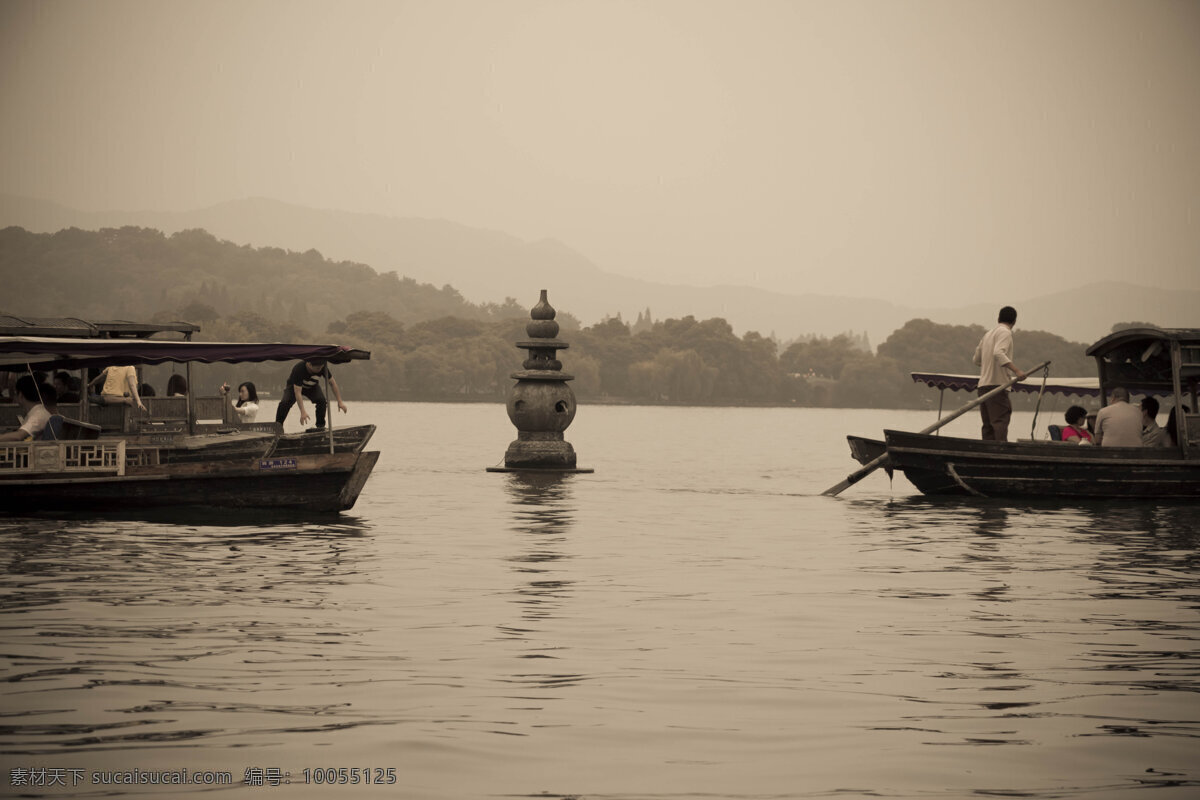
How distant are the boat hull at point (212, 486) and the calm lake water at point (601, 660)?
0.43 m

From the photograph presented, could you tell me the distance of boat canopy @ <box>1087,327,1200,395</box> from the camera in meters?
22.6

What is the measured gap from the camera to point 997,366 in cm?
2314

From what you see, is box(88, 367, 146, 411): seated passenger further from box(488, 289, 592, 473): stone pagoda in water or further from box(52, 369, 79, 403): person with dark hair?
box(488, 289, 592, 473): stone pagoda in water

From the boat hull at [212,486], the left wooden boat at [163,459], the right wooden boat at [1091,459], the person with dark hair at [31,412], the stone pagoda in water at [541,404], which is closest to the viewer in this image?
the person with dark hair at [31,412]

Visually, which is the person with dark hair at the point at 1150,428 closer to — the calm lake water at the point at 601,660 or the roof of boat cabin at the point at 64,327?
the calm lake water at the point at 601,660

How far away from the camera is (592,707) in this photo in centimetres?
759

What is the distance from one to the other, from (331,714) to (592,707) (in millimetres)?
1382

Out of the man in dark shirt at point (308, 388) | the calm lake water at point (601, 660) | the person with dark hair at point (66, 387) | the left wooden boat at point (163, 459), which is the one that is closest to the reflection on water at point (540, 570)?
the calm lake water at point (601, 660)

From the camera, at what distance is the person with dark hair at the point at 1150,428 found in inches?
907

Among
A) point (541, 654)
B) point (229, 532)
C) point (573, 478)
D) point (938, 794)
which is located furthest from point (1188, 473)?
point (938, 794)

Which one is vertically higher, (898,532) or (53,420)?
(53,420)

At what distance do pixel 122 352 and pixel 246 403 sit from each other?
24.7 ft

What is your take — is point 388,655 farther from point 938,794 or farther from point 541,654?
point 938,794

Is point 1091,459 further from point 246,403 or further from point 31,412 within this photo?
point 31,412
